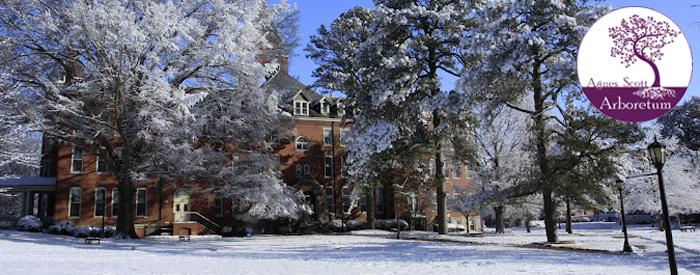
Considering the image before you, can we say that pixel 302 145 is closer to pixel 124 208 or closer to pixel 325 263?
pixel 124 208

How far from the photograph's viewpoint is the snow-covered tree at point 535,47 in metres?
20.5

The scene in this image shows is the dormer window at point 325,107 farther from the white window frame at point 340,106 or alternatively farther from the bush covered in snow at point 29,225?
the bush covered in snow at point 29,225

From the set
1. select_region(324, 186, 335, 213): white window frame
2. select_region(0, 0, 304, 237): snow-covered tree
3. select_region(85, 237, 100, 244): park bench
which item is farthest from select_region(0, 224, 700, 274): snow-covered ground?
select_region(324, 186, 335, 213): white window frame

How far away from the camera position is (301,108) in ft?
141

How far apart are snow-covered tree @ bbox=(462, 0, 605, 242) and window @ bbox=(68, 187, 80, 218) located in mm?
27580

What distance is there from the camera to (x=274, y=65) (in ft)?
85.1

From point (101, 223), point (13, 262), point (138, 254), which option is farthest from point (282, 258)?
point (101, 223)

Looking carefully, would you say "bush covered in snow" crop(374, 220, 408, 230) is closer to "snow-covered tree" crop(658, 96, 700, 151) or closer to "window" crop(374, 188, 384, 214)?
"window" crop(374, 188, 384, 214)

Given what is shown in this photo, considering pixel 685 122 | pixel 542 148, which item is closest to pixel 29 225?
pixel 542 148

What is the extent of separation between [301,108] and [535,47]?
24696 millimetres

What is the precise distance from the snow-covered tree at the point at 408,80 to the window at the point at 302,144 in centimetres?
1195

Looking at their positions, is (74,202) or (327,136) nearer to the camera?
(74,202)

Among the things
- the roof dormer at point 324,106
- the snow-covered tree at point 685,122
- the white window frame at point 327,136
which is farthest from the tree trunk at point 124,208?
the snow-covered tree at point 685,122

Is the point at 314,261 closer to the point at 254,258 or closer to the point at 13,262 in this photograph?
the point at 254,258
